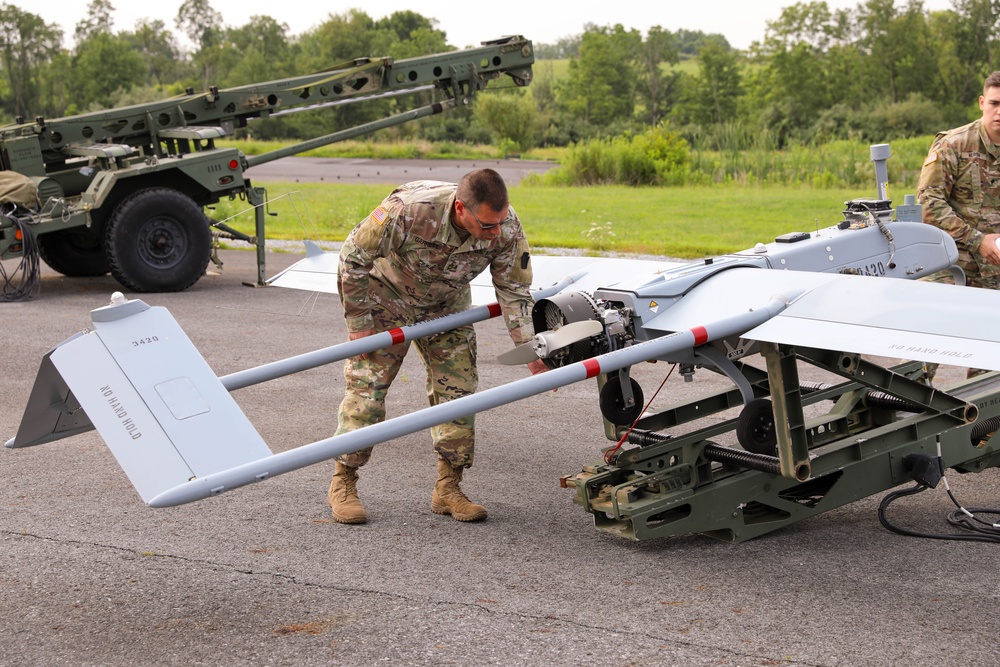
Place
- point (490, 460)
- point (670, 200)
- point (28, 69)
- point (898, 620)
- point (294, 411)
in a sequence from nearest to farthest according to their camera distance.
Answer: point (898, 620) < point (490, 460) < point (294, 411) < point (670, 200) < point (28, 69)

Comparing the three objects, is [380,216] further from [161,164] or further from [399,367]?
[161,164]

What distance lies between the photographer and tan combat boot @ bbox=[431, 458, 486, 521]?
5422 mm

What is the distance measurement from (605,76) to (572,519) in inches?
2349

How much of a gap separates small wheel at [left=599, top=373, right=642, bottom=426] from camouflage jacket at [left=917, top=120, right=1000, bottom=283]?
2657 mm

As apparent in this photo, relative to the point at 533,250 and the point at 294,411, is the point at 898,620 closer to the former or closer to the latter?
the point at 294,411

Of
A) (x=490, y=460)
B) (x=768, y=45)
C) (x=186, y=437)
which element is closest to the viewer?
(x=186, y=437)

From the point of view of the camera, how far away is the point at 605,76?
205 feet

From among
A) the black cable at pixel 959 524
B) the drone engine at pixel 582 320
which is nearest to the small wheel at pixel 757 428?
the drone engine at pixel 582 320

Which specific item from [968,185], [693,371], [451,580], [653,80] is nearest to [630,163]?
[968,185]

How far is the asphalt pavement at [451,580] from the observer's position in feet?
13.0

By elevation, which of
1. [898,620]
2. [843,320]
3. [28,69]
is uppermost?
[28,69]

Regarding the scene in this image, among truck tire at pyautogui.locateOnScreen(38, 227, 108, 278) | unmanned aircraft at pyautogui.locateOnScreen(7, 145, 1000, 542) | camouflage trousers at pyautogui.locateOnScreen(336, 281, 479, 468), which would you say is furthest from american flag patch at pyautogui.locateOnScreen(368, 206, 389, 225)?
truck tire at pyautogui.locateOnScreen(38, 227, 108, 278)

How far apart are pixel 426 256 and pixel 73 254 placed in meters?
9.93

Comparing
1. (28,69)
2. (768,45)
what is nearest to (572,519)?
(28,69)
